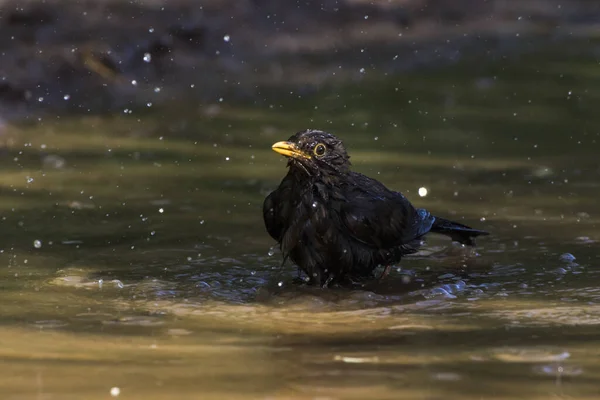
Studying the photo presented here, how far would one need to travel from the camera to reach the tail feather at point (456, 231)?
8.05 metres

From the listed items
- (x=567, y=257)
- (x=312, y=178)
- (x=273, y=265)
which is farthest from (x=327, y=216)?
(x=567, y=257)

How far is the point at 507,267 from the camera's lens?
7750 millimetres

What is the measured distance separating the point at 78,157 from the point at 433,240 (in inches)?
136

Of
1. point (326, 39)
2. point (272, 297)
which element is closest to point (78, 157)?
point (272, 297)

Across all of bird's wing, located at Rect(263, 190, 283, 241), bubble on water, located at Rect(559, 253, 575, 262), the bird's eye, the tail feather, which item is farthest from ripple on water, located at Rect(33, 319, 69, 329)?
bubble on water, located at Rect(559, 253, 575, 262)

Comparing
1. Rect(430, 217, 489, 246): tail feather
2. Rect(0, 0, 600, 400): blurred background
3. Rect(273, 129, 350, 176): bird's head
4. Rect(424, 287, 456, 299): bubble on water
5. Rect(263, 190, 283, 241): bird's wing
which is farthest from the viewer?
Rect(430, 217, 489, 246): tail feather

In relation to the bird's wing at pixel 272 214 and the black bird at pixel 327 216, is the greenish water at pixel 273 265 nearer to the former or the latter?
the black bird at pixel 327 216

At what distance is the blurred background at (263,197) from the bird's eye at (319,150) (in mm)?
716

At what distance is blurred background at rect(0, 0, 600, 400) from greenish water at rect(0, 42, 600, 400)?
0.9 inches

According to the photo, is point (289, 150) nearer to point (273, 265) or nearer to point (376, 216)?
point (376, 216)

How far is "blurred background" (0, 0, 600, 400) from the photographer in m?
5.54

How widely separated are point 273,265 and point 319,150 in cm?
93

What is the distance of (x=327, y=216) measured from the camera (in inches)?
281

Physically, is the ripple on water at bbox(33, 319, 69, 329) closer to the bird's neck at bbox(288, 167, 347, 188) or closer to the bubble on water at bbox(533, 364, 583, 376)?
the bird's neck at bbox(288, 167, 347, 188)
